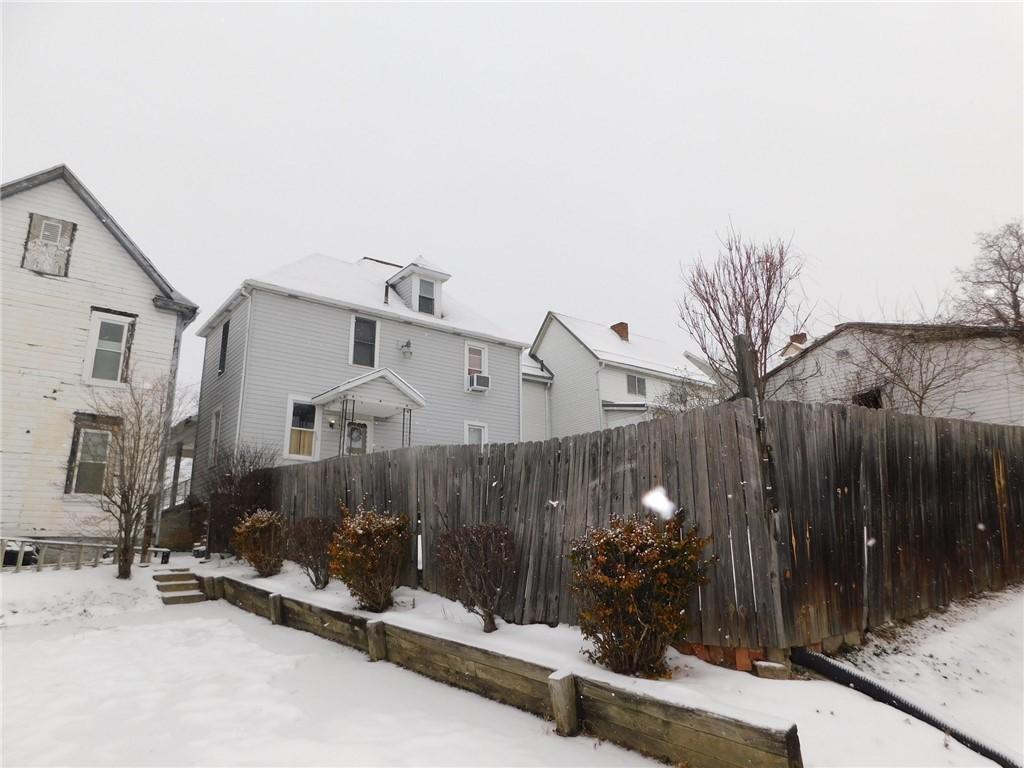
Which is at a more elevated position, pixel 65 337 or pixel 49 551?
pixel 65 337

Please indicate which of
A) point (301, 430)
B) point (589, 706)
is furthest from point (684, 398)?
point (589, 706)

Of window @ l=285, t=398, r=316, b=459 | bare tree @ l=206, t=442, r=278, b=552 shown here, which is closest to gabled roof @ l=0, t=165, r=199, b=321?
window @ l=285, t=398, r=316, b=459

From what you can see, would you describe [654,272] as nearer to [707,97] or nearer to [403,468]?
[707,97]

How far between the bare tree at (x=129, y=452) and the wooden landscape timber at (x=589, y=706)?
19.9ft

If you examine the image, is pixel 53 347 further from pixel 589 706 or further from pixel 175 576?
pixel 589 706

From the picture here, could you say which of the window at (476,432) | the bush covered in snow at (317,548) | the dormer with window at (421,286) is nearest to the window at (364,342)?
the dormer with window at (421,286)

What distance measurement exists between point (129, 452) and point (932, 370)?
1830 centimetres

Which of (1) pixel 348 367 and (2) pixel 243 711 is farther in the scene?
(1) pixel 348 367

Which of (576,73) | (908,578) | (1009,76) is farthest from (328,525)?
(576,73)

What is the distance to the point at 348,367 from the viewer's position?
15828 millimetres

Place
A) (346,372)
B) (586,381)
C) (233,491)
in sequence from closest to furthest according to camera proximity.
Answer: (233,491), (346,372), (586,381)

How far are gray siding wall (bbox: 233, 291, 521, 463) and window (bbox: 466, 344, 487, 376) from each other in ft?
0.80

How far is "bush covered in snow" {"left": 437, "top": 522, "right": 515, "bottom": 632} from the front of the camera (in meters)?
5.22

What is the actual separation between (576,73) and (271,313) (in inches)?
2882
